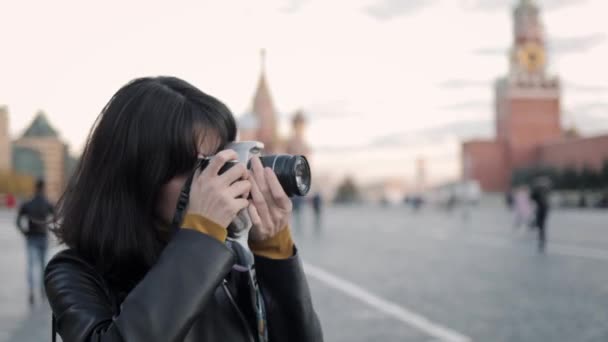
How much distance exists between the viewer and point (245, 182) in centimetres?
119

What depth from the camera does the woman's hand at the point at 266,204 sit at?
1.23 metres

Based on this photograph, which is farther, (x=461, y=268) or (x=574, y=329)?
(x=461, y=268)

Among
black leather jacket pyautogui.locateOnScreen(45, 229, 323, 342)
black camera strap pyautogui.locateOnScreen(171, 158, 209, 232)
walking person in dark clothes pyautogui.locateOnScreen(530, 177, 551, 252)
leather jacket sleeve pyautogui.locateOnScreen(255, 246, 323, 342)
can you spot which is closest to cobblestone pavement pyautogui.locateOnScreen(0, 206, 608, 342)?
walking person in dark clothes pyautogui.locateOnScreen(530, 177, 551, 252)

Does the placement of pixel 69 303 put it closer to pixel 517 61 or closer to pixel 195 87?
pixel 195 87

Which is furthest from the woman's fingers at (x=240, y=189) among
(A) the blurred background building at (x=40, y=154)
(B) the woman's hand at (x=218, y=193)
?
(A) the blurred background building at (x=40, y=154)

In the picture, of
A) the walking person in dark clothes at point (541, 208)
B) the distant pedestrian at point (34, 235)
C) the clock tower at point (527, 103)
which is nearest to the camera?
the distant pedestrian at point (34, 235)

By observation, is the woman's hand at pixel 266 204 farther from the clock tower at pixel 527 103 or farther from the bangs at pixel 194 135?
the clock tower at pixel 527 103

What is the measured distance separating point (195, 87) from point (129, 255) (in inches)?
12.2

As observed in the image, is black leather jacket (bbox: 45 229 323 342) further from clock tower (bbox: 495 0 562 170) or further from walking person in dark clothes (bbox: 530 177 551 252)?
clock tower (bbox: 495 0 562 170)

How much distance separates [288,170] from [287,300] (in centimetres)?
25

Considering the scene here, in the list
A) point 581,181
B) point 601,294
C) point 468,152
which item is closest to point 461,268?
point 601,294

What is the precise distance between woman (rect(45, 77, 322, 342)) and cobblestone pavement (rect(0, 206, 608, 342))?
3684 mm

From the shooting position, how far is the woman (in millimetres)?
1141

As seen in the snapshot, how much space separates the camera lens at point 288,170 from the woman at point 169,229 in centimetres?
2
